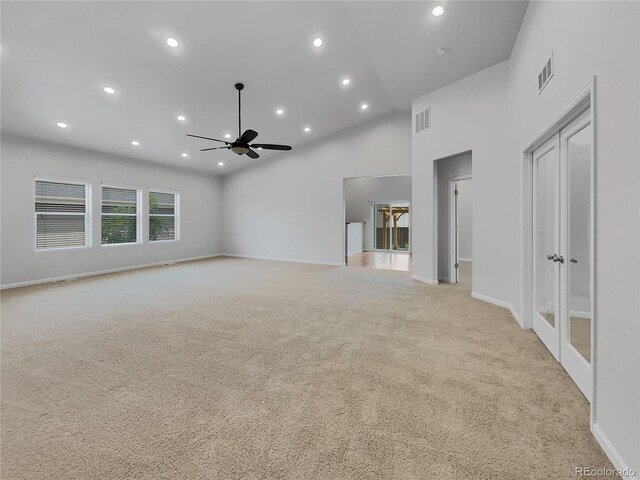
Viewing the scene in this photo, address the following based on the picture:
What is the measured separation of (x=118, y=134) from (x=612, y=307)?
7.84m

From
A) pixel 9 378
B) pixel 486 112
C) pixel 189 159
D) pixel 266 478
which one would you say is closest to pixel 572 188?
pixel 486 112

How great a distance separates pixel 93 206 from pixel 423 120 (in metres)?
7.70

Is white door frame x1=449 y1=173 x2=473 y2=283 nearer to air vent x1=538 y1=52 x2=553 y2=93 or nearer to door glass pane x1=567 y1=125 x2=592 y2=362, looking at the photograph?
air vent x1=538 y1=52 x2=553 y2=93

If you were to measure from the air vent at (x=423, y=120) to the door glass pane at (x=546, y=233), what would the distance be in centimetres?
290

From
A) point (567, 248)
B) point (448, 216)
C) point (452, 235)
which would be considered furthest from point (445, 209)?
point (567, 248)

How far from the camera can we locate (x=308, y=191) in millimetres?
8445

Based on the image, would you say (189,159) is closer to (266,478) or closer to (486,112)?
(486,112)

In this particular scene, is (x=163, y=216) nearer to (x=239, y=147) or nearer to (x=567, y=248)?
(x=239, y=147)

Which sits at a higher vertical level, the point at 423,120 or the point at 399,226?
the point at 423,120

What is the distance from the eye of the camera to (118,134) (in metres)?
6.00

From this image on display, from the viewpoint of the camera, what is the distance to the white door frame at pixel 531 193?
1.68 m

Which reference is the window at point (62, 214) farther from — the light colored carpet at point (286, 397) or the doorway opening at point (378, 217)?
the doorway opening at point (378, 217)

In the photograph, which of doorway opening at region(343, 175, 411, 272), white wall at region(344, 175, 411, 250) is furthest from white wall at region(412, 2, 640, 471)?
doorway opening at region(343, 175, 411, 272)

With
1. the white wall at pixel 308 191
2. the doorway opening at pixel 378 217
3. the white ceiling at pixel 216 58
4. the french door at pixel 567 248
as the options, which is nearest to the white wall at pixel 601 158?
the french door at pixel 567 248
